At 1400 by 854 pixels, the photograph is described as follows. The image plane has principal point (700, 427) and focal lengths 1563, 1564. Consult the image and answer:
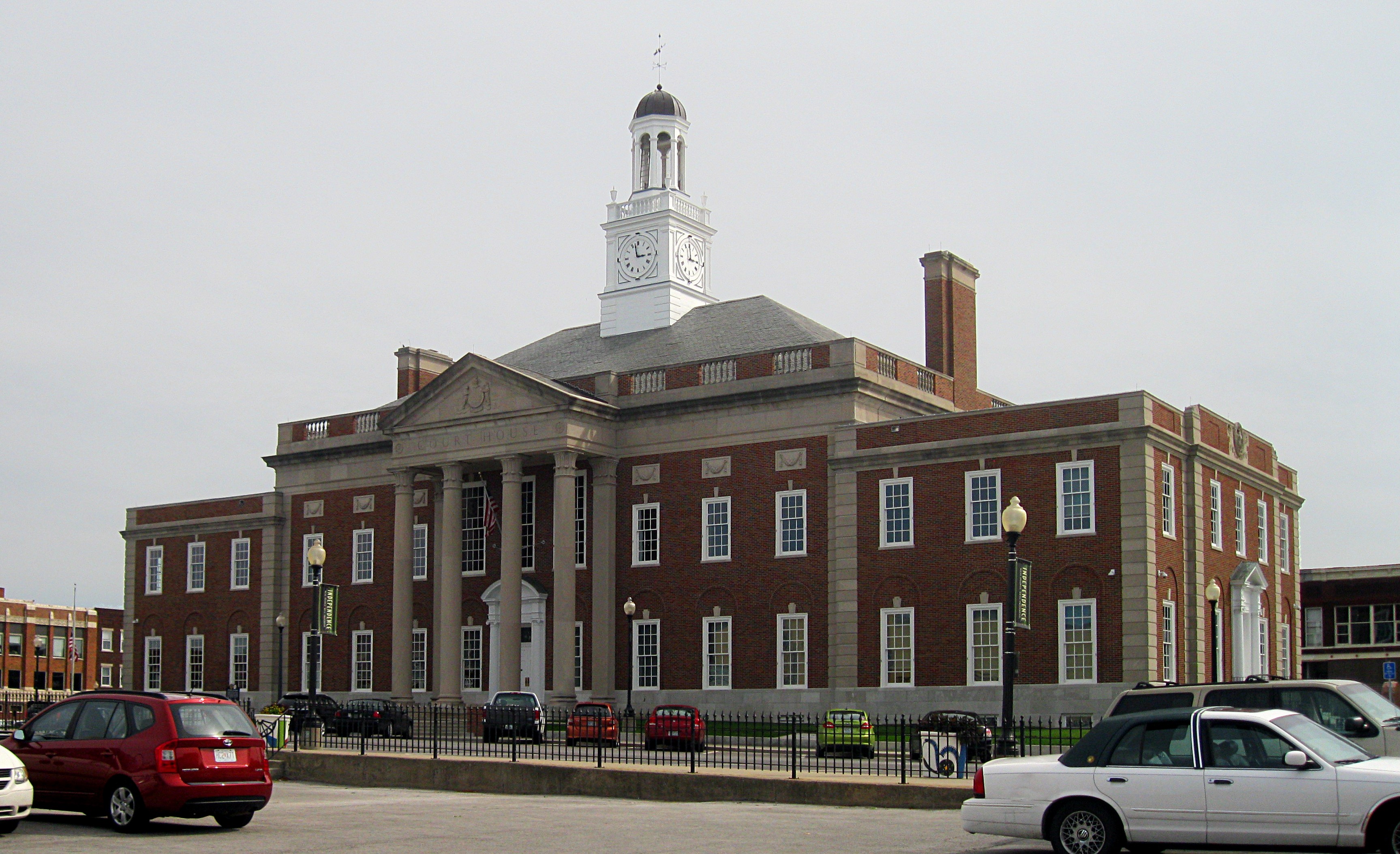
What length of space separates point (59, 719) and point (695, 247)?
46374 millimetres

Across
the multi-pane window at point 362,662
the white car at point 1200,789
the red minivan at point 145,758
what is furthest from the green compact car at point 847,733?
the multi-pane window at point 362,662

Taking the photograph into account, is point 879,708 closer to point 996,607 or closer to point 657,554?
point 996,607

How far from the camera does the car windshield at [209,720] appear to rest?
1938cm

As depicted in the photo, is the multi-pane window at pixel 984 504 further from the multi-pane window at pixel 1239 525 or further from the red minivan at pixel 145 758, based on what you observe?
the red minivan at pixel 145 758

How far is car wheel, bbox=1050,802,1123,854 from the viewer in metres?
15.8

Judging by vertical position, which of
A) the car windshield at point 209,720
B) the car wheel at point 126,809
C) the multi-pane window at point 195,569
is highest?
the multi-pane window at point 195,569

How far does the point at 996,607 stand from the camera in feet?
147

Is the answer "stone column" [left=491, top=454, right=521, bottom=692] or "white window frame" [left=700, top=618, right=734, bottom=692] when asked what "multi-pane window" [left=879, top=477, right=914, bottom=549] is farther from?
"stone column" [left=491, top=454, right=521, bottom=692]

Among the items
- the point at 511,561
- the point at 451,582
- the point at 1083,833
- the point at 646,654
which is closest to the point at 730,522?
the point at 646,654

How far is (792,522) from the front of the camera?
49.2 m

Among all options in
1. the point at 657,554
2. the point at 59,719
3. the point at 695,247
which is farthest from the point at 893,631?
the point at 59,719

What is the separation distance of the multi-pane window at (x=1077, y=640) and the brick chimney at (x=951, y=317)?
1268cm

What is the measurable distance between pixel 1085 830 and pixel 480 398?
39755 millimetres

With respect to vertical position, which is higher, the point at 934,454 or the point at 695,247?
the point at 695,247
